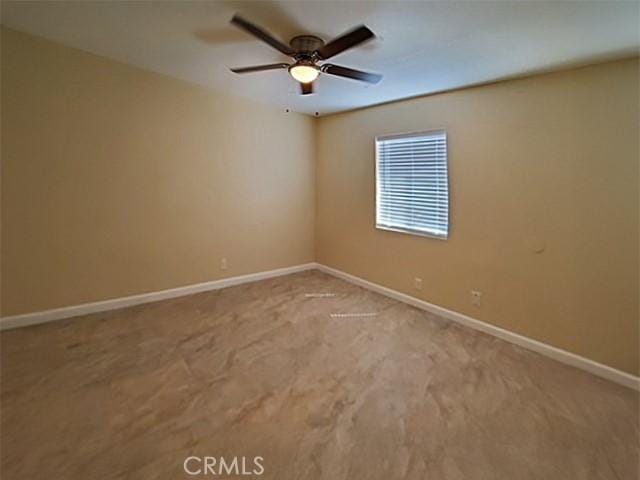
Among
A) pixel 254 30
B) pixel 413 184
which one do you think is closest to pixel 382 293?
pixel 413 184

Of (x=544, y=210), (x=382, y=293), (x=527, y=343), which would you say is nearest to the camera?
(x=544, y=210)

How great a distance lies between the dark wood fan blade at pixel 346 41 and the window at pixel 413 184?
163cm

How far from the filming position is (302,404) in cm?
199

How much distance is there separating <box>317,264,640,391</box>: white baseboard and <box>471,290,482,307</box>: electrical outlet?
0.51ft

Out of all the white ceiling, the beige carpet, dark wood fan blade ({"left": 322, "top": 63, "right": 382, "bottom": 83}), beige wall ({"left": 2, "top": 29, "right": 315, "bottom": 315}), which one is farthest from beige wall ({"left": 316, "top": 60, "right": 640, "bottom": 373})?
beige wall ({"left": 2, "top": 29, "right": 315, "bottom": 315})

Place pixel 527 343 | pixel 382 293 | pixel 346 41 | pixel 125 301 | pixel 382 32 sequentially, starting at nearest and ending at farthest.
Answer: pixel 346 41 → pixel 382 32 → pixel 527 343 → pixel 125 301 → pixel 382 293

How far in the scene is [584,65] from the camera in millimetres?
2359

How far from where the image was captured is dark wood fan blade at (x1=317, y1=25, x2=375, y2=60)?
1.84m

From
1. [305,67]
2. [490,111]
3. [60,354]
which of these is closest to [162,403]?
[60,354]

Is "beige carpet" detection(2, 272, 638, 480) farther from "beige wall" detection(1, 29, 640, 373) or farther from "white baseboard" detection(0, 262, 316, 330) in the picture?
"beige wall" detection(1, 29, 640, 373)

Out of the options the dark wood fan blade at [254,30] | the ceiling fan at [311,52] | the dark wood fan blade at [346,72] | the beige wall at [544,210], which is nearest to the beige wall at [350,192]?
the beige wall at [544,210]

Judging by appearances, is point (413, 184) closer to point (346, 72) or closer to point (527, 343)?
point (346, 72)

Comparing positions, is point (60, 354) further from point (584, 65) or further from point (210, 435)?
point (584, 65)

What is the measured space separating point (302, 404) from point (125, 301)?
243 cm
